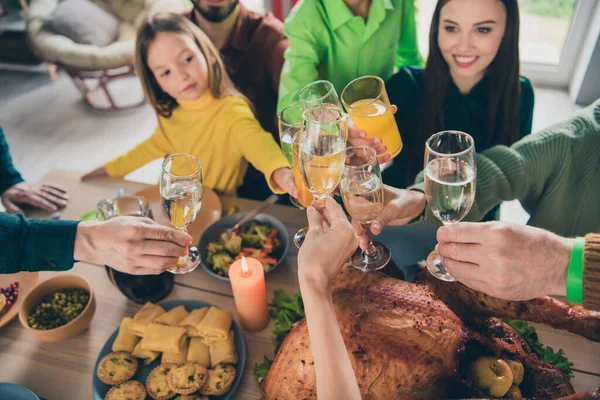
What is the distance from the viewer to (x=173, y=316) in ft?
4.16

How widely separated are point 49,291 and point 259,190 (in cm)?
107

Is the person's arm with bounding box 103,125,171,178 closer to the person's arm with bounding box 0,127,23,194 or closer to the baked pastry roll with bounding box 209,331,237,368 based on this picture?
the person's arm with bounding box 0,127,23,194

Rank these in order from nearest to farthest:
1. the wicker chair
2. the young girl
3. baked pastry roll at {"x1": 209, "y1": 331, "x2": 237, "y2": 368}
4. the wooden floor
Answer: baked pastry roll at {"x1": 209, "y1": 331, "x2": 237, "y2": 368}
the young girl
the wooden floor
the wicker chair

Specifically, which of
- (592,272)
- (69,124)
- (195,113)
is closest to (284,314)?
(592,272)

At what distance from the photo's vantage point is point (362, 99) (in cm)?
133

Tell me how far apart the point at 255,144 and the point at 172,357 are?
82 cm

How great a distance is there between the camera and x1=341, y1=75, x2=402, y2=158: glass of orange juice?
4.05 ft

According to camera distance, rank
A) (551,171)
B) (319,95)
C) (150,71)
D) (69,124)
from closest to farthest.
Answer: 1. (319,95)
2. (551,171)
3. (150,71)
4. (69,124)

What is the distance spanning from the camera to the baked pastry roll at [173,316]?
4.12 ft

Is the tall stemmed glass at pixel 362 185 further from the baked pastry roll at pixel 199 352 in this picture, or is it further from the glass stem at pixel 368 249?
the baked pastry roll at pixel 199 352

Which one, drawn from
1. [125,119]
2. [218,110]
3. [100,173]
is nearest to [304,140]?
[218,110]

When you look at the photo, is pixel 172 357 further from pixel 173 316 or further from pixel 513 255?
pixel 513 255

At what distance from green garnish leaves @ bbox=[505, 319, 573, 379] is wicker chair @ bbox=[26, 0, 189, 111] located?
3096 mm

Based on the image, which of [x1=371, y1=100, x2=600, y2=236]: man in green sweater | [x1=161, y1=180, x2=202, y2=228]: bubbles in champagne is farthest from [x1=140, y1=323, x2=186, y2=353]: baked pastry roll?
[x1=371, y1=100, x2=600, y2=236]: man in green sweater
